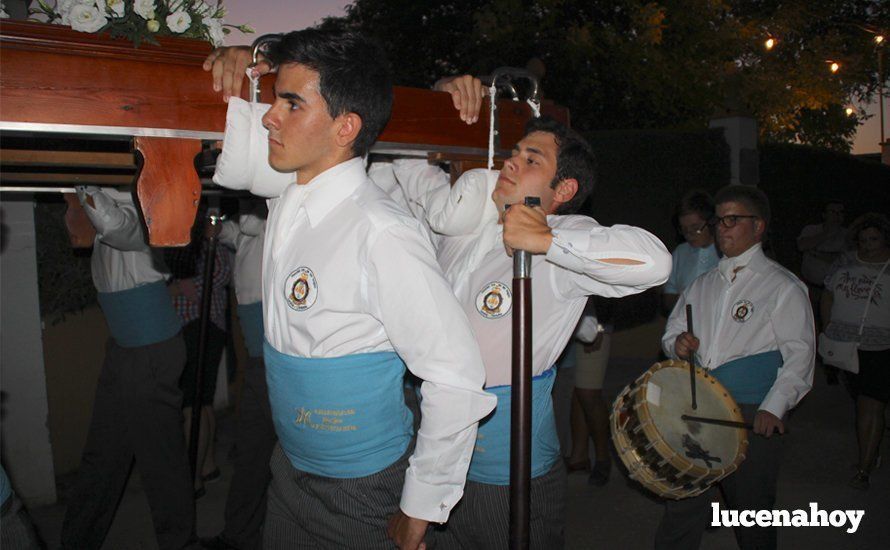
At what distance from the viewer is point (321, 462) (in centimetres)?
202

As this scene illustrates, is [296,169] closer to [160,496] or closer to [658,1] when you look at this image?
[160,496]

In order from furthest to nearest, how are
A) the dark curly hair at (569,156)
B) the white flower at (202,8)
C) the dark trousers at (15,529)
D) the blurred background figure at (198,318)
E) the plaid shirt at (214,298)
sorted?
the plaid shirt at (214,298) < the blurred background figure at (198,318) < the dark curly hair at (569,156) < the white flower at (202,8) < the dark trousers at (15,529)

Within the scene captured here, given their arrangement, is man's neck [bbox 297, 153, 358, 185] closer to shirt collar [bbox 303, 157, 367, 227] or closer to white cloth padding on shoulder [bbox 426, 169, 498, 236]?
shirt collar [bbox 303, 157, 367, 227]

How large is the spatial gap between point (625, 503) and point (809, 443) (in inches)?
84.0

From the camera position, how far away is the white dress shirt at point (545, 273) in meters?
2.26

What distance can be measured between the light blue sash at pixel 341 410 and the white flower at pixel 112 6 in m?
0.97

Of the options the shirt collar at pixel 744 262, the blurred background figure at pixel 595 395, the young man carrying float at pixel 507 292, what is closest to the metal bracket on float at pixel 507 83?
the young man carrying float at pixel 507 292

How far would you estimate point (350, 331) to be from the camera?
193cm

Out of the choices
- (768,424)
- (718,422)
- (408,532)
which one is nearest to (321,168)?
(408,532)

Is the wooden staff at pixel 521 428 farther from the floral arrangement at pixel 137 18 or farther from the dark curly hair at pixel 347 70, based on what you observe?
the floral arrangement at pixel 137 18

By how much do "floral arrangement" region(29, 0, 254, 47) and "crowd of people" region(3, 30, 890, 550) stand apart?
0.56 ft

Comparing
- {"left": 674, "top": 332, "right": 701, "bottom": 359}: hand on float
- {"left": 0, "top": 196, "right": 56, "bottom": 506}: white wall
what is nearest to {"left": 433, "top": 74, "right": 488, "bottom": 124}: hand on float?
{"left": 674, "top": 332, "right": 701, "bottom": 359}: hand on float

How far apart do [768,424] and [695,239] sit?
223cm

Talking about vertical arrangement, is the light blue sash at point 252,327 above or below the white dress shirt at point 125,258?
below
